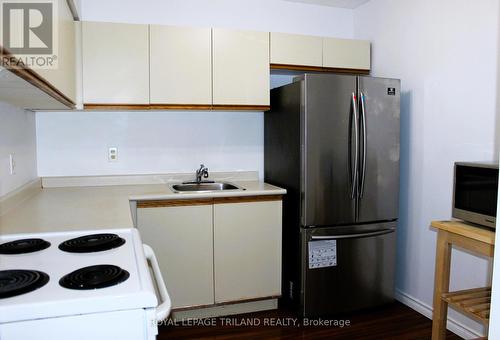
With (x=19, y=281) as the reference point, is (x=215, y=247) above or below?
below

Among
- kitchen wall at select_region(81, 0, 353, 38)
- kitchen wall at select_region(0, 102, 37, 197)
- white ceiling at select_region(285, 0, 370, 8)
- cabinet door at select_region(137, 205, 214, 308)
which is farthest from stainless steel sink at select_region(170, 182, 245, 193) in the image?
white ceiling at select_region(285, 0, 370, 8)

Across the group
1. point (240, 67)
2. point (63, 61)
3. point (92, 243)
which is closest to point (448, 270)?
point (92, 243)

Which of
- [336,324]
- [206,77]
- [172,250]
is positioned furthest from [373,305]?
[206,77]

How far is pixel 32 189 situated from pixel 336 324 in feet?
7.17

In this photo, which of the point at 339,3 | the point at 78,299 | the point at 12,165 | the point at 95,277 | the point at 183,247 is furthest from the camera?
the point at 339,3

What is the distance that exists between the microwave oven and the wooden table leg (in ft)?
0.53

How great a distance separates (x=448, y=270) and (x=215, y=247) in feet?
4.64

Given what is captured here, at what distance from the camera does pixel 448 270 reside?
2.04 meters

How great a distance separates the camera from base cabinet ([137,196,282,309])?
8.41 feet

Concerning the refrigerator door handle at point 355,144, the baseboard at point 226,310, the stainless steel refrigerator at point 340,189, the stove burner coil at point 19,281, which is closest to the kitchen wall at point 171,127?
the stainless steel refrigerator at point 340,189

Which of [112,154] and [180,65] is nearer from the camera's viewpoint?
[180,65]

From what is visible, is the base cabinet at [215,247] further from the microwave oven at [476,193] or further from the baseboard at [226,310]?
the microwave oven at [476,193]

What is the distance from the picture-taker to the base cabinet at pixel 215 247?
256 centimetres

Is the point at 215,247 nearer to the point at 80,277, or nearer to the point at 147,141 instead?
the point at 147,141
